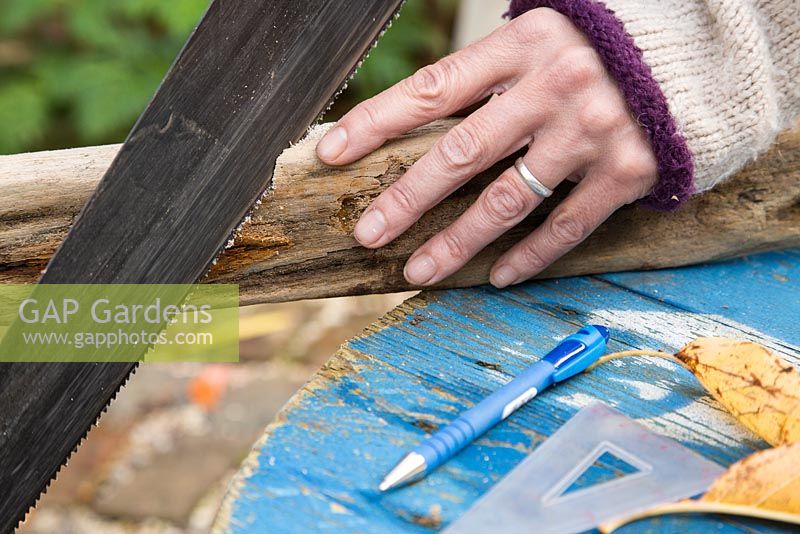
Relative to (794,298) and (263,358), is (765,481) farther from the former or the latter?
(263,358)

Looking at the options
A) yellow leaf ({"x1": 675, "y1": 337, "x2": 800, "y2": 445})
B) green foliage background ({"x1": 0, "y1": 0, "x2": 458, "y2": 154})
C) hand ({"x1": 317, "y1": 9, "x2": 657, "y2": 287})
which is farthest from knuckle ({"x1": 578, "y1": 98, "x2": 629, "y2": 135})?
green foliage background ({"x1": 0, "y1": 0, "x2": 458, "y2": 154})

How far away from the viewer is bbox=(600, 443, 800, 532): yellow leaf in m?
0.91

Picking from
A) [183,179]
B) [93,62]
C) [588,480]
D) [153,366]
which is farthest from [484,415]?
[93,62]

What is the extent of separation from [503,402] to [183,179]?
525mm

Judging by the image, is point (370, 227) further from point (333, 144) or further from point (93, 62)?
point (93, 62)

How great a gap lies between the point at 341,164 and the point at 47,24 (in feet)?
9.96

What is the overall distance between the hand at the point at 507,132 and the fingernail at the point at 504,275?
7 cm

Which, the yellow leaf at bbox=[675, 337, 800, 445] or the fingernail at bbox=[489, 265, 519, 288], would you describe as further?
the fingernail at bbox=[489, 265, 519, 288]

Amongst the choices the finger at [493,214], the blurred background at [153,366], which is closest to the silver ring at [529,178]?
the finger at [493,214]

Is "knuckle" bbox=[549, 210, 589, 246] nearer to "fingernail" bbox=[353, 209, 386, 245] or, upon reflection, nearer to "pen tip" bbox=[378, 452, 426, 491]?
"fingernail" bbox=[353, 209, 386, 245]

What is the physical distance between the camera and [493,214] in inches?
52.6

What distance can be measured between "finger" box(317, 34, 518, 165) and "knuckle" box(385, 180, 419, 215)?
0.07 meters

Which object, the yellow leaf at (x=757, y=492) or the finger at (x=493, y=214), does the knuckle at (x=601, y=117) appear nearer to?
the finger at (x=493, y=214)

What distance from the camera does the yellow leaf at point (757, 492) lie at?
0.91 metres
